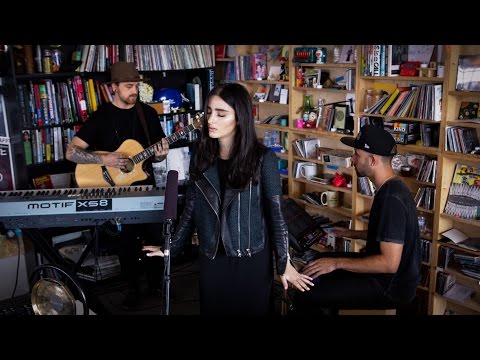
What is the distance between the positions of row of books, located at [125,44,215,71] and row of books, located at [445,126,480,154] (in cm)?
222

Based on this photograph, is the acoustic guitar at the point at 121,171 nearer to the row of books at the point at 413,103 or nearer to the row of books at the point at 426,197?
the row of books at the point at 413,103

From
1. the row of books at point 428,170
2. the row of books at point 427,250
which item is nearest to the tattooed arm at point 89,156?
the row of books at point 428,170

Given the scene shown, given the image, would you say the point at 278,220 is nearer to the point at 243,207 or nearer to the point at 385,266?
the point at 243,207

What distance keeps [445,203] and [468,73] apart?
88 cm

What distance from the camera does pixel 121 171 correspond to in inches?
160

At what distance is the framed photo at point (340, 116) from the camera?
449 cm

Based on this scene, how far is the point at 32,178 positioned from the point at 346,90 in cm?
256

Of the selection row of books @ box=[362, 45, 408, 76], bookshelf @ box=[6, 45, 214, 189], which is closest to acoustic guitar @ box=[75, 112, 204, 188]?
bookshelf @ box=[6, 45, 214, 189]

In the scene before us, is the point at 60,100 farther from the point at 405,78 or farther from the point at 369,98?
the point at 405,78

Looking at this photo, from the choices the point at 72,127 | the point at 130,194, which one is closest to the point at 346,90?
the point at 130,194

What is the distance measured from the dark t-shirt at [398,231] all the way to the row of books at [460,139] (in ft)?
3.47

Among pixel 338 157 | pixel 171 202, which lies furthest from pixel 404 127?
pixel 171 202

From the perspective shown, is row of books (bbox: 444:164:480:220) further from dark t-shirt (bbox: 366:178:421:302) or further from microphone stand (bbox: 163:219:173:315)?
microphone stand (bbox: 163:219:173:315)
